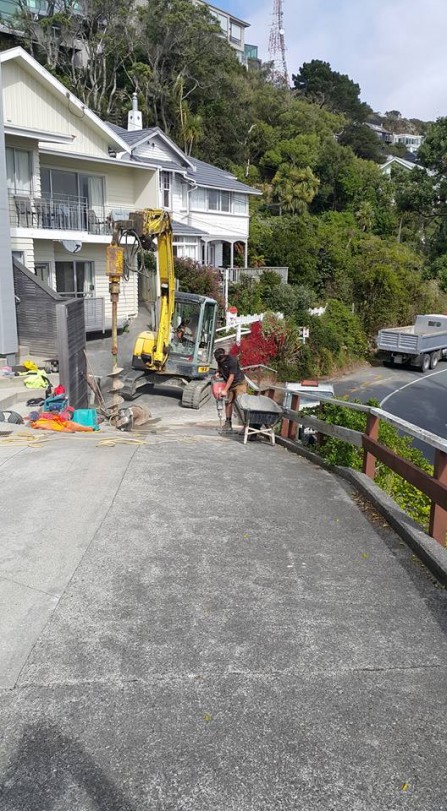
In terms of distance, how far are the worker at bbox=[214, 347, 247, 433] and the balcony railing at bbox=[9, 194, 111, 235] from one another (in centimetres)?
894

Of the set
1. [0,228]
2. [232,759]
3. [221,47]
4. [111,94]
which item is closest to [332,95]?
[221,47]

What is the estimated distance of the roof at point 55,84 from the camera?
2120cm

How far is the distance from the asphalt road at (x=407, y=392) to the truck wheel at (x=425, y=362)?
438mm

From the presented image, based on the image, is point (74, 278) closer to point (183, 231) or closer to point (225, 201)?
point (183, 231)

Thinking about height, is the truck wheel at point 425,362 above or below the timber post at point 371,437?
below

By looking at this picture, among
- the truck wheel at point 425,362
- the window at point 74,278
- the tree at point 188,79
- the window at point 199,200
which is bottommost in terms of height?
the truck wheel at point 425,362

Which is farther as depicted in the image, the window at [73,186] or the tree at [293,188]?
the tree at [293,188]

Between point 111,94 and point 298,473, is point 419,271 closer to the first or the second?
point 111,94

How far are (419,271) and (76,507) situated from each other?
151ft

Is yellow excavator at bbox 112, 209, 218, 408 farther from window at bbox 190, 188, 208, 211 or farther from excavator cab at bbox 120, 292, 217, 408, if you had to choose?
window at bbox 190, 188, 208, 211

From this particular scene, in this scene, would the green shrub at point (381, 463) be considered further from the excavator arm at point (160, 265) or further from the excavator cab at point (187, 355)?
the excavator cab at point (187, 355)

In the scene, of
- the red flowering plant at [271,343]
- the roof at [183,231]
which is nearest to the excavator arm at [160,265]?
the red flowering plant at [271,343]

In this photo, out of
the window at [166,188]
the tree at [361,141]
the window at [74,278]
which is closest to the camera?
the window at [74,278]

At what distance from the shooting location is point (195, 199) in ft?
124
